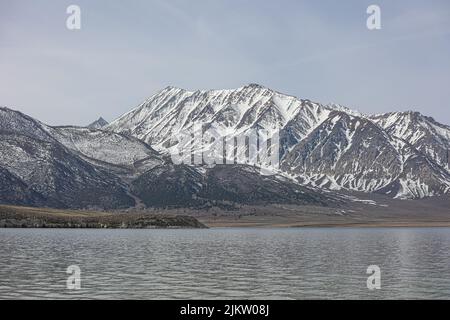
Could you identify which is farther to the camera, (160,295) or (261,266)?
(261,266)

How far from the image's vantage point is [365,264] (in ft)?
315

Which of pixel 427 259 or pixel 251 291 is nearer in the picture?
pixel 251 291

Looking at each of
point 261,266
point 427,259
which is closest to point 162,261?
point 261,266

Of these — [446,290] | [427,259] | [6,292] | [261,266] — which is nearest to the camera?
[6,292]

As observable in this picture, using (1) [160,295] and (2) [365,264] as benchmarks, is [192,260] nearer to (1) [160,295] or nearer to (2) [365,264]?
(2) [365,264]

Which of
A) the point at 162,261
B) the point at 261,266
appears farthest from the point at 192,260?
the point at 261,266

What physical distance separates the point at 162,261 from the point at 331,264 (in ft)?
90.9
